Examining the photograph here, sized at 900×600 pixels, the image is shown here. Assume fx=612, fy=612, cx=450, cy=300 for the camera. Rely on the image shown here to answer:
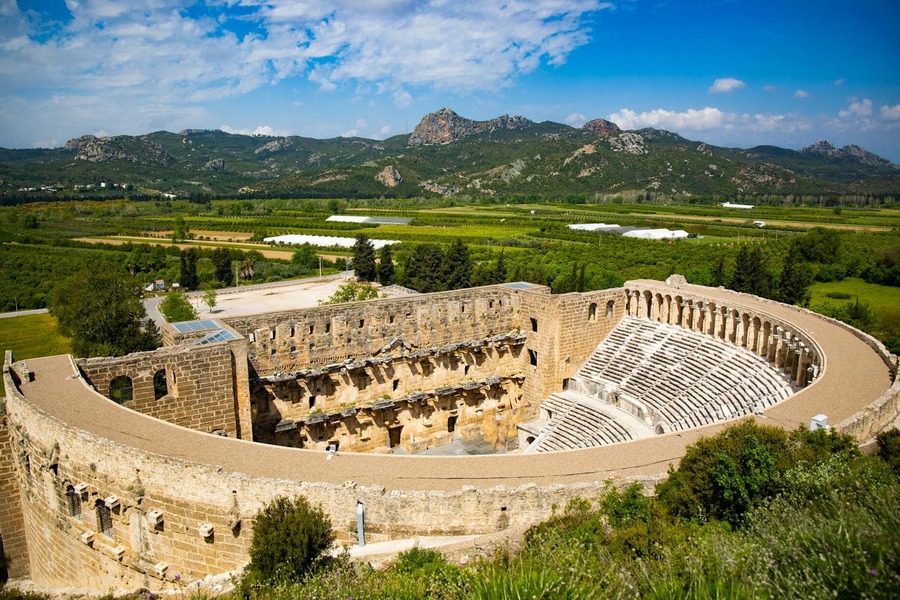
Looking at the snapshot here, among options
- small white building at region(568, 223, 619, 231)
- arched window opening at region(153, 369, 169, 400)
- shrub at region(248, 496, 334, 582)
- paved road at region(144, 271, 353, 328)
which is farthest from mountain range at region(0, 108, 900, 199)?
shrub at region(248, 496, 334, 582)

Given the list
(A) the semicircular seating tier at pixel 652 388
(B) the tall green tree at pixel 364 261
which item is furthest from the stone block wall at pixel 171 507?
(B) the tall green tree at pixel 364 261

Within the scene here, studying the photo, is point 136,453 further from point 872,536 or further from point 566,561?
point 872,536

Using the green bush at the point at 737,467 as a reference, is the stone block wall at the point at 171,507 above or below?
below

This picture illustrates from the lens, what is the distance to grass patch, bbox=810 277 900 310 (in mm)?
46000

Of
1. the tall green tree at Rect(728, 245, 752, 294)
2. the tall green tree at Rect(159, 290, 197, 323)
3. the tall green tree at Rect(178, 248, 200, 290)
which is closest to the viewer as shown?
the tall green tree at Rect(159, 290, 197, 323)

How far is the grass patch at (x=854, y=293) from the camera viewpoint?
46.0 m

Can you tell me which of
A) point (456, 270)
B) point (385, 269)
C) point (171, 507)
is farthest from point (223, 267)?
point (171, 507)

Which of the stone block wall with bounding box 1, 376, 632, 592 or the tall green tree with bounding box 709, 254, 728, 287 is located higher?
the tall green tree with bounding box 709, 254, 728, 287

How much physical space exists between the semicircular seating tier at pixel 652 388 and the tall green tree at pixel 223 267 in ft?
153

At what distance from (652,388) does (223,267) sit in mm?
50999

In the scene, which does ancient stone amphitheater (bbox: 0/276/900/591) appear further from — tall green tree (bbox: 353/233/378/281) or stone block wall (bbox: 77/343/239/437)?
tall green tree (bbox: 353/233/378/281)

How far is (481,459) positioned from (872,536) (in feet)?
29.5

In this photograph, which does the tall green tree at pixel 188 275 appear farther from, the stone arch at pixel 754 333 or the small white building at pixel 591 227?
the stone arch at pixel 754 333

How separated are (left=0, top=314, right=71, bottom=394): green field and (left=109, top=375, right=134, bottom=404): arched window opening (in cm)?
2114
